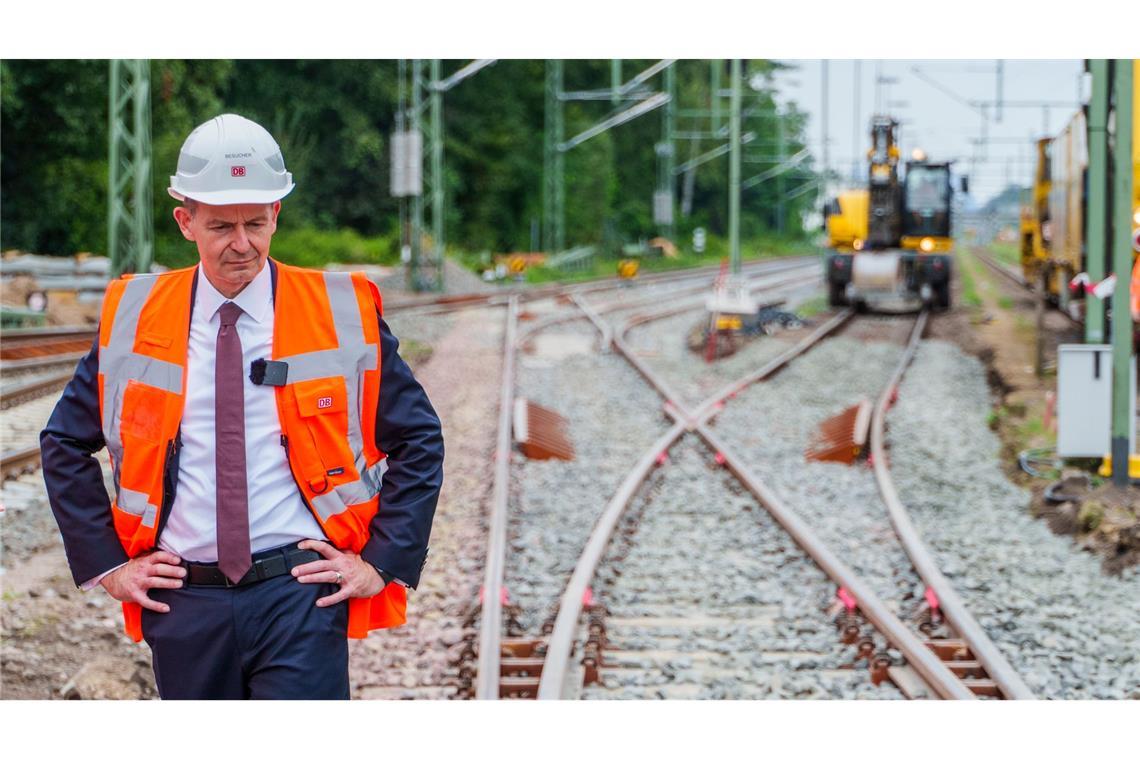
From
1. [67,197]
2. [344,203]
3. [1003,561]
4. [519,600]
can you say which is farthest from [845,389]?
[344,203]

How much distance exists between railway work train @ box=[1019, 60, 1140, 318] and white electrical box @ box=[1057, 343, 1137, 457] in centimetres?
53

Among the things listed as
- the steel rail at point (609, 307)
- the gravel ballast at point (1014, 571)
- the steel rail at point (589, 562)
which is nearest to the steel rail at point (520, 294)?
the steel rail at point (609, 307)

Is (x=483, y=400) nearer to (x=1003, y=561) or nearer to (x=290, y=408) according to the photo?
(x=1003, y=561)

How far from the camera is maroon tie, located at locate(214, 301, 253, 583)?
2863 millimetres

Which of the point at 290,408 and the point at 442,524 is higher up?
the point at 290,408

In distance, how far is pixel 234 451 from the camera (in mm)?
2863

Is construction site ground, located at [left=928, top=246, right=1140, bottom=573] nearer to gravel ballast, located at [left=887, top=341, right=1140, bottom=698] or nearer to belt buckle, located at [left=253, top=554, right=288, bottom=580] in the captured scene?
gravel ballast, located at [left=887, top=341, right=1140, bottom=698]

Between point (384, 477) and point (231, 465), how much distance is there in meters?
0.33

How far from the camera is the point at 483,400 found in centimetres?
1299

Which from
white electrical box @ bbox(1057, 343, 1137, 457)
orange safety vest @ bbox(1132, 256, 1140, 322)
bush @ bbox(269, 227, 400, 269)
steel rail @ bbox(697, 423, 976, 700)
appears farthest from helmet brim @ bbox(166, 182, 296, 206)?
bush @ bbox(269, 227, 400, 269)

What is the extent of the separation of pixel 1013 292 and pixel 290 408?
28574 millimetres
